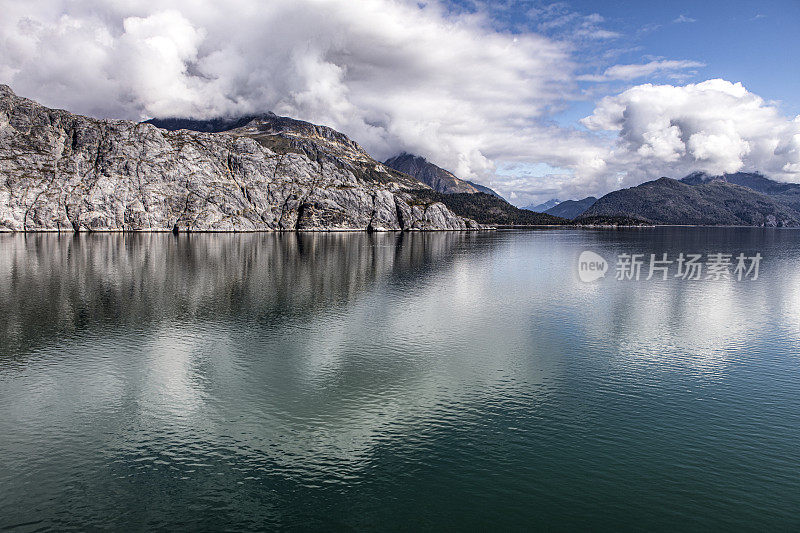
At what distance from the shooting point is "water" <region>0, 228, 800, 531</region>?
27.1m

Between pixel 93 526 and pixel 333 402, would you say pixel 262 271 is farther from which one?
pixel 93 526

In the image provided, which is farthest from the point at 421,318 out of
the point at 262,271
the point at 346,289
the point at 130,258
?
the point at 130,258

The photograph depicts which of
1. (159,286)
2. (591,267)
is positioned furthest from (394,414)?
(591,267)

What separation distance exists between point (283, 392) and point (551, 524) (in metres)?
27.2

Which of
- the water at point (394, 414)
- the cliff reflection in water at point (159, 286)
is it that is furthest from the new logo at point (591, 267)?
the cliff reflection in water at point (159, 286)

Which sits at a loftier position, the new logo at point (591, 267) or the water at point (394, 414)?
the new logo at point (591, 267)

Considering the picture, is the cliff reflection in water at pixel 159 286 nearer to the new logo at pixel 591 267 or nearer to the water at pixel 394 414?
the water at pixel 394 414

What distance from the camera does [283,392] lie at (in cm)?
4362

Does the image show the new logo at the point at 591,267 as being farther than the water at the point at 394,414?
Yes

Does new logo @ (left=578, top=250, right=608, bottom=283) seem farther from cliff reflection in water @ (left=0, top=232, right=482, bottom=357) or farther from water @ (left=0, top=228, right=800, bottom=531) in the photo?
cliff reflection in water @ (left=0, top=232, right=482, bottom=357)

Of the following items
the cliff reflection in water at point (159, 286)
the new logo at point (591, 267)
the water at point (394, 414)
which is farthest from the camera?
the new logo at point (591, 267)

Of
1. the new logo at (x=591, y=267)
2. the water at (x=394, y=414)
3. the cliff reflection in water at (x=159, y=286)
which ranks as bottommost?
the water at (x=394, y=414)

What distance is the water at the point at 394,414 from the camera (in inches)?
1068

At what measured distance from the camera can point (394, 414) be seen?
39.2 m
